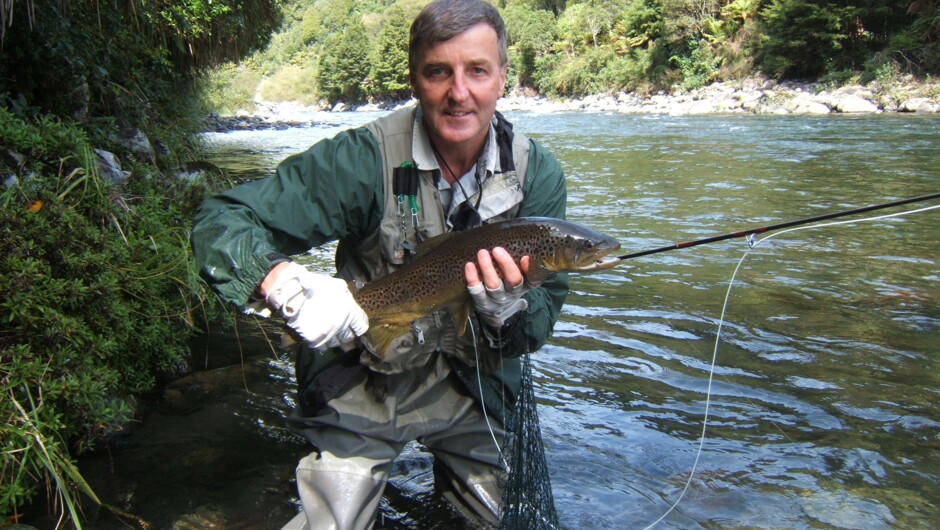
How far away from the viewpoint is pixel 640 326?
596 cm

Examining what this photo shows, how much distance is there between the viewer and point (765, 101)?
29578 millimetres

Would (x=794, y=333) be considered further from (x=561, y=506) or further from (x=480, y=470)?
(x=480, y=470)

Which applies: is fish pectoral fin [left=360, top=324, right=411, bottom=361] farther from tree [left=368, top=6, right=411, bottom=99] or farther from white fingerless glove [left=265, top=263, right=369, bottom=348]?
tree [left=368, top=6, right=411, bottom=99]

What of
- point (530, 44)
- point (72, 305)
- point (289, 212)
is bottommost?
point (72, 305)

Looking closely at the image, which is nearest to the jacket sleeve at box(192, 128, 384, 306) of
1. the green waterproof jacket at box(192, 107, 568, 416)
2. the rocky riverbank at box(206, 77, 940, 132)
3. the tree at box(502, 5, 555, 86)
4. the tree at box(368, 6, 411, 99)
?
the green waterproof jacket at box(192, 107, 568, 416)

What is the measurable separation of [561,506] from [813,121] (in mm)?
23303

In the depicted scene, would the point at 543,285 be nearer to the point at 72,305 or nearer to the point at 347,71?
the point at 72,305

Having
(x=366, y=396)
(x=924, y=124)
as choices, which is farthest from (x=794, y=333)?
(x=924, y=124)

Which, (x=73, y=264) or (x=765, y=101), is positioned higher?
(x=73, y=264)

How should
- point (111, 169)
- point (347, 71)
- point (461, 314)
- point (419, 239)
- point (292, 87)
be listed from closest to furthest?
point (461, 314), point (419, 239), point (111, 169), point (347, 71), point (292, 87)

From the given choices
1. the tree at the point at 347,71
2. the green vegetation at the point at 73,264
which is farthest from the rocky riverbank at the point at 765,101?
the tree at the point at 347,71

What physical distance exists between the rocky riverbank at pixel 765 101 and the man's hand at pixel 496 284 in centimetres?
1751

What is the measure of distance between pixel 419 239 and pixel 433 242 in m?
0.17

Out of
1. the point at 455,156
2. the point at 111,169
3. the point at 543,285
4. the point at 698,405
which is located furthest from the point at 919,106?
the point at 455,156
